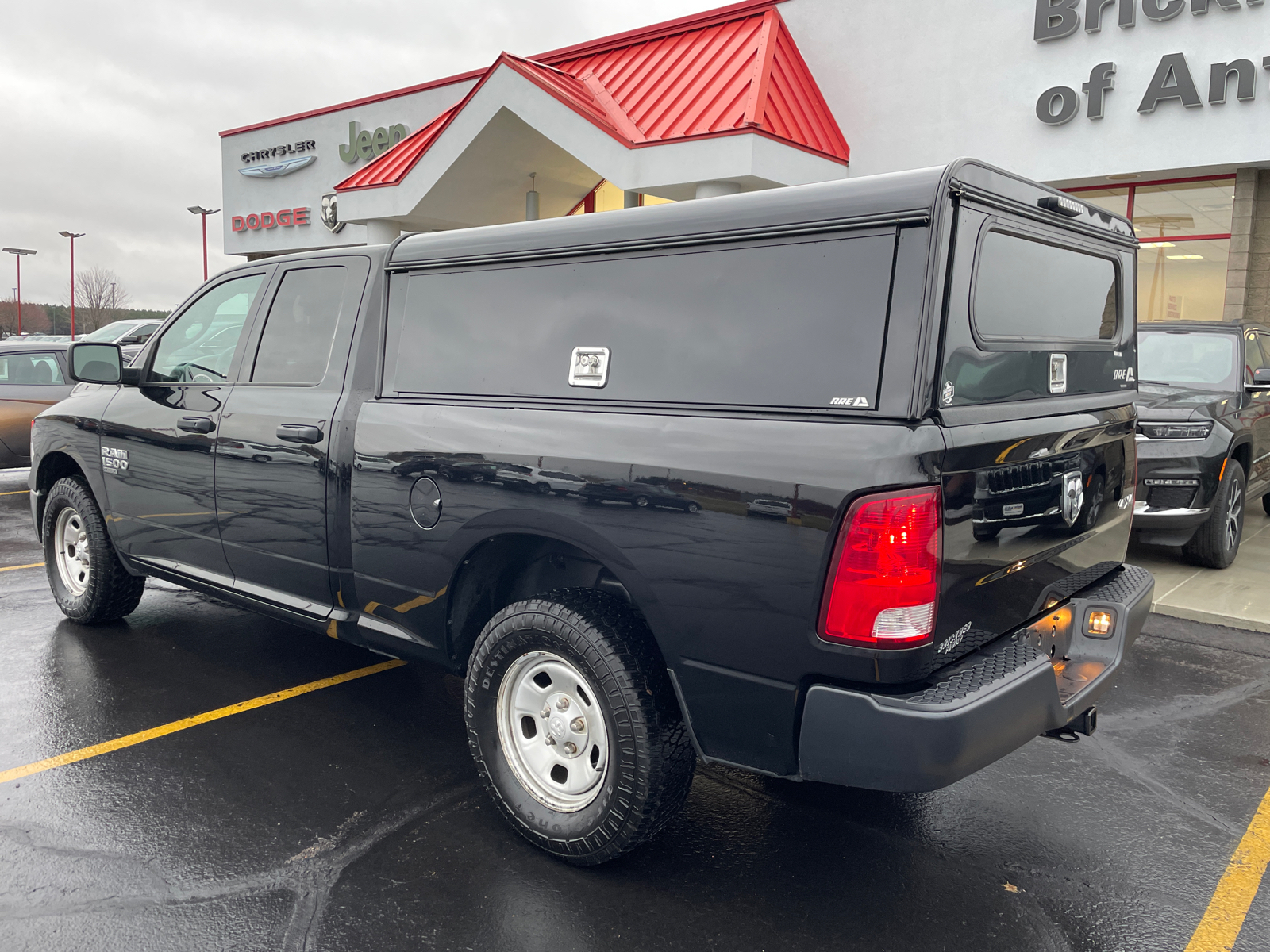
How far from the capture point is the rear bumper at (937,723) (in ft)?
7.65

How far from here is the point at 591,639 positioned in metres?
2.78

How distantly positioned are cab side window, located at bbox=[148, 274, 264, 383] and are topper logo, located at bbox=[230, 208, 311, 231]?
19.2 meters

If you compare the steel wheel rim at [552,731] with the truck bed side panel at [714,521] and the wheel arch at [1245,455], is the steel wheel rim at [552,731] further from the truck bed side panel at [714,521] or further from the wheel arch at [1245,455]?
the wheel arch at [1245,455]

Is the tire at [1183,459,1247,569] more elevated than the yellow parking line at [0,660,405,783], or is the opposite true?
the tire at [1183,459,1247,569]

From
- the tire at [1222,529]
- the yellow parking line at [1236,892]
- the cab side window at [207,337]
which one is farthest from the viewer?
the tire at [1222,529]

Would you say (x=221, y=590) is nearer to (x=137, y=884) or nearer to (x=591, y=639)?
(x=137, y=884)

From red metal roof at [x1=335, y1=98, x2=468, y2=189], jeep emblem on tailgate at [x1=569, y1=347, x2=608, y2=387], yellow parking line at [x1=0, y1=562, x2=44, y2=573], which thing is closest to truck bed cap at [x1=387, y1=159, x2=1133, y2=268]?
jeep emblem on tailgate at [x1=569, y1=347, x2=608, y2=387]

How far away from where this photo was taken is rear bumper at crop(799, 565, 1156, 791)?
7.65ft

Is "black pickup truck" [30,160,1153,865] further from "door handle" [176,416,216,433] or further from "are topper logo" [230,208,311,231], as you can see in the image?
"are topper logo" [230,208,311,231]

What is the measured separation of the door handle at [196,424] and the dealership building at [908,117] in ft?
21.7

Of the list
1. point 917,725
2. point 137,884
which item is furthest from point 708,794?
point 137,884

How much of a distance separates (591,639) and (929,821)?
4.82ft

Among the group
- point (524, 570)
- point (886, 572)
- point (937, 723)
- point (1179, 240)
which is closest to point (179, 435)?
point (524, 570)

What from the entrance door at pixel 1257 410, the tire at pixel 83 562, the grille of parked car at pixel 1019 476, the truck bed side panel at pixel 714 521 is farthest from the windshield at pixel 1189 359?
the tire at pixel 83 562
